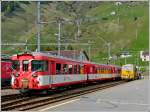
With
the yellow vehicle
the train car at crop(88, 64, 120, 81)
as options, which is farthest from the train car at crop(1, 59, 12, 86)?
the yellow vehicle

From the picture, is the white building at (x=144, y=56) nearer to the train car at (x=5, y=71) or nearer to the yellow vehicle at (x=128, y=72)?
the yellow vehicle at (x=128, y=72)

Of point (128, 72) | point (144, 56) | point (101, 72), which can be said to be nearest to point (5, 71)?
point (101, 72)

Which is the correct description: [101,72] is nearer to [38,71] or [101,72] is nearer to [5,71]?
[5,71]

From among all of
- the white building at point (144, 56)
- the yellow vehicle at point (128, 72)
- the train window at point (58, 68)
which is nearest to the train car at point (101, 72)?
the yellow vehicle at point (128, 72)

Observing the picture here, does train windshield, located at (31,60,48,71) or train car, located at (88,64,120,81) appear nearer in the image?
train windshield, located at (31,60,48,71)

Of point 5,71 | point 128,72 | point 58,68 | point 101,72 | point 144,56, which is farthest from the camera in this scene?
point 144,56

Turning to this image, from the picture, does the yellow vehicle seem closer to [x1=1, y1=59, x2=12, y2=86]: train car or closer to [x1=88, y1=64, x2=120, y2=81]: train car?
[x1=88, y1=64, x2=120, y2=81]: train car

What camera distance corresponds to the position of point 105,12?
636 feet

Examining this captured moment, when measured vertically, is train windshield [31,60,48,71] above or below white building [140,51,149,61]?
below

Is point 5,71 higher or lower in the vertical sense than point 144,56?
lower

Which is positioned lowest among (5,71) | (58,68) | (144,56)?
(58,68)

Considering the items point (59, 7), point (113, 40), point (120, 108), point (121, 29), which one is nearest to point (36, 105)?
point (120, 108)

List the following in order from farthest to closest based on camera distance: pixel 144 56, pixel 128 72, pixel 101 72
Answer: pixel 144 56
pixel 128 72
pixel 101 72

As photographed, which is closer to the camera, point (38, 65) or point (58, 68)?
point (38, 65)
